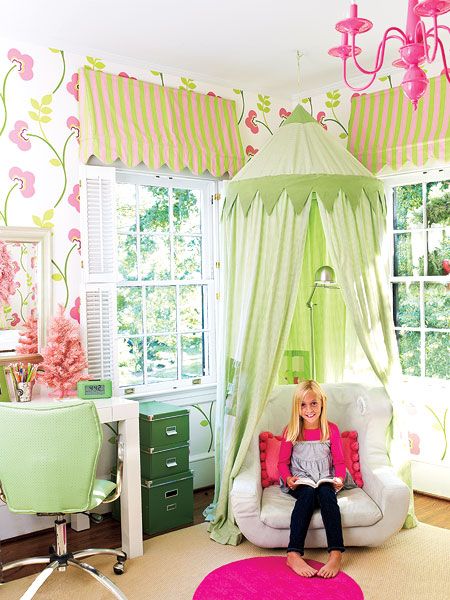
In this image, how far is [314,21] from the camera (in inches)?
146

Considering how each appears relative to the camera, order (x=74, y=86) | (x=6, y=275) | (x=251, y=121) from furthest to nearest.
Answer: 1. (x=251, y=121)
2. (x=74, y=86)
3. (x=6, y=275)

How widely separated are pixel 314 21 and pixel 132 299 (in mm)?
2027

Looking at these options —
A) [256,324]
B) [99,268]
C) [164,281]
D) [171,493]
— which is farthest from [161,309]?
[171,493]

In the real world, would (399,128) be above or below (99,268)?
above

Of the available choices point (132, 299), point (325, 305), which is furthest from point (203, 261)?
point (325, 305)

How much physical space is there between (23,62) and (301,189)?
5.68 ft

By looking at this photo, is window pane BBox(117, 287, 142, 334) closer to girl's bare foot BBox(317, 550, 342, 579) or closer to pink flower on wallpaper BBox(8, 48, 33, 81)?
pink flower on wallpaper BBox(8, 48, 33, 81)

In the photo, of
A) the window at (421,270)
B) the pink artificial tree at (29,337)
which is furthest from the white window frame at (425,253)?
the pink artificial tree at (29,337)

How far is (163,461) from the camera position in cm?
400

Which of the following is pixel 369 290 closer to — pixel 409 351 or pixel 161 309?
pixel 409 351

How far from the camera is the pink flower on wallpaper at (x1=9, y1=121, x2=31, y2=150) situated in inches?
150

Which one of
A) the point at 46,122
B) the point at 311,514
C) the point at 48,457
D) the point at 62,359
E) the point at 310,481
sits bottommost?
the point at 311,514

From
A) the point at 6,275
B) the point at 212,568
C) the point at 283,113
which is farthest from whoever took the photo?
the point at 283,113

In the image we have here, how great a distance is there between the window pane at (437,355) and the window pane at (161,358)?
174 centimetres
